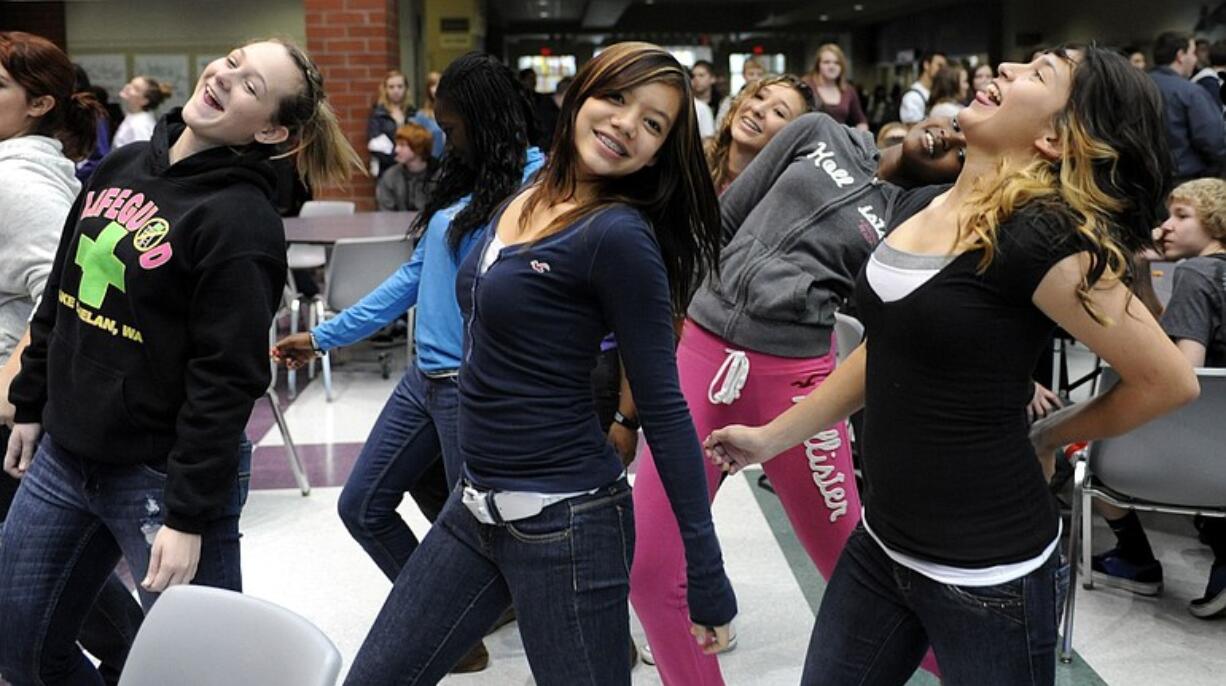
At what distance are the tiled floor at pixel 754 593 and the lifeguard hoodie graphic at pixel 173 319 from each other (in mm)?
1310

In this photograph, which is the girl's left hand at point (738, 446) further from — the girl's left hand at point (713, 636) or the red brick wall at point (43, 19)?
the red brick wall at point (43, 19)

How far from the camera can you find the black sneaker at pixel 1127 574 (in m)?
3.50

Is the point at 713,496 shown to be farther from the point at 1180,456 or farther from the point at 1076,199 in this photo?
the point at 1180,456

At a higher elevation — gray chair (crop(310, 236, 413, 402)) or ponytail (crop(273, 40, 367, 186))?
ponytail (crop(273, 40, 367, 186))

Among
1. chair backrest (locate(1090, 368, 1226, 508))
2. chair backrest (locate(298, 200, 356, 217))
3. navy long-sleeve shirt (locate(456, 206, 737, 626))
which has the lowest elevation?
chair backrest (locate(298, 200, 356, 217))

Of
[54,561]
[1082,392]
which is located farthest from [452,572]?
[1082,392]

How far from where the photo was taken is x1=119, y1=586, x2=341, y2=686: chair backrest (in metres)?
1.44

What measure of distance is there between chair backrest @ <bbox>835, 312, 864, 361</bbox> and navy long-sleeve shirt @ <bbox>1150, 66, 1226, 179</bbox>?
3.97 m

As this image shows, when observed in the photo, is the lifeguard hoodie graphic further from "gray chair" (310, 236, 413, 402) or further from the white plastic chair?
the white plastic chair

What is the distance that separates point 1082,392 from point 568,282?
4759 millimetres

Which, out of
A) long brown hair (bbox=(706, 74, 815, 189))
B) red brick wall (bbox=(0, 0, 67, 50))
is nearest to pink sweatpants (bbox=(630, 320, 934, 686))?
long brown hair (bbox=(706, 74, 815, 189))

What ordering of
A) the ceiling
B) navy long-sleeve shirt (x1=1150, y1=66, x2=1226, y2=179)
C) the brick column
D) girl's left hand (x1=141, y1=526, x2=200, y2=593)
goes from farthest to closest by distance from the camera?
the ceiling < the brick column < navy long-sleeve shirt (x1=1150, y1=66, x2=1226, y2=179) < girl's left hand (x1=141, y1=526, x2=200, y2=593)

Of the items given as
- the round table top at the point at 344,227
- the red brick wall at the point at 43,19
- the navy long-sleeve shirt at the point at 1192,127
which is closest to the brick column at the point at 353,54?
the round table top at the point at 344,227

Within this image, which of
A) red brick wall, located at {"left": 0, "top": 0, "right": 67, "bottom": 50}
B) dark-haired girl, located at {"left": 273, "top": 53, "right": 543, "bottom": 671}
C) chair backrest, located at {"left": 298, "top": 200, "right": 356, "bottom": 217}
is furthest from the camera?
red brick wall, located at {"left": 0, "top": 0, "right": 67, "bottom": 50}
